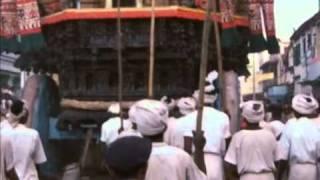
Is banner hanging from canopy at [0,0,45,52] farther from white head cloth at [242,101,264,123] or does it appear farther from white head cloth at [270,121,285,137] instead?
white head cloth at [242,101,264,123]

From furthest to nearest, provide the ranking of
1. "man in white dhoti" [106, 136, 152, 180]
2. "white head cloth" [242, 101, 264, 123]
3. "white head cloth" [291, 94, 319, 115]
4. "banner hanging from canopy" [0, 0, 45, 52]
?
"banner hanging from canopy" [0, 0, 45, 52] < "white head cloth" [291, 94, 319, 115] < "white head cloth" [242, 101, 264, 123] < "man in white dhoti" [106, 136, 152, 180]

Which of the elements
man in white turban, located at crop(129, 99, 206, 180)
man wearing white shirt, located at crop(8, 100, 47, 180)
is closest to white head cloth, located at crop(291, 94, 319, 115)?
man wearing white shirt, located at crop(8, 100, 47, 180)

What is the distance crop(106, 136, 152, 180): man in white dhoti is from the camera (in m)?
3.89

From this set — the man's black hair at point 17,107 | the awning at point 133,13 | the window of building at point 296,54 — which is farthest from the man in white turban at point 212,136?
the window of building at point 296,54

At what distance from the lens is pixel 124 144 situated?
397 centimetres

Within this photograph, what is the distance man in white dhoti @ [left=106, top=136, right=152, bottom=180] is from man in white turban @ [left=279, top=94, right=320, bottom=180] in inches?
176

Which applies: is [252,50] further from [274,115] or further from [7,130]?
[7,130]

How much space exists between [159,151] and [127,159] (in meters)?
1.28

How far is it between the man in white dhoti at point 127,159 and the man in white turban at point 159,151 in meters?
1.00

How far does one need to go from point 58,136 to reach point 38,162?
7.35 meters

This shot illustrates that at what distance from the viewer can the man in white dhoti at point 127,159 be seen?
3.89 metres

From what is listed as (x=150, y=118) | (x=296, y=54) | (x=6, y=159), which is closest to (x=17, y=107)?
(x=6, y=159)

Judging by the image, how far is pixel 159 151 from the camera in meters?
5.18

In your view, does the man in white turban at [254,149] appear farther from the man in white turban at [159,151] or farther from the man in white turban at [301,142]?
the man in white turban at [159,151]
